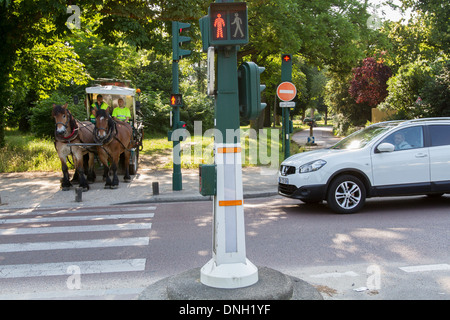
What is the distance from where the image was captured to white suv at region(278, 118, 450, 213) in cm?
916

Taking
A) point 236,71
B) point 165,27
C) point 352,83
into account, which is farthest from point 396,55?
point 236,71

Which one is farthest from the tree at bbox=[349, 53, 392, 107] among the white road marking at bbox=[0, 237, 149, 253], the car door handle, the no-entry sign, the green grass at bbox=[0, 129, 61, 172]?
the white road marking at bbox=[0, 237, 149, 253]

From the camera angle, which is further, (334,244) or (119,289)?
(334,244)

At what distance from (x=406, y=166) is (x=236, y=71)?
591cm

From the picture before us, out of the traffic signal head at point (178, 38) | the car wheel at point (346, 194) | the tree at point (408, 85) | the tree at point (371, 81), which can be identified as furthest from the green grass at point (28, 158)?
the tree at point (371, 81)

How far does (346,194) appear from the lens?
918 cm

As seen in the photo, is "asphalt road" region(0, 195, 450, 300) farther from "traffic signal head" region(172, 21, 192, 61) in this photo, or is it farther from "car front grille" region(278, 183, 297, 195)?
"traffic signal head" region(172, 21, 192, 61)

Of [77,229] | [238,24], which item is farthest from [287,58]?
[238,24]

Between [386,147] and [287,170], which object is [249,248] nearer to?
[287,170]

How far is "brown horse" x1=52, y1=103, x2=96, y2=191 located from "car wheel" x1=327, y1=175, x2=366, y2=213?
729cm

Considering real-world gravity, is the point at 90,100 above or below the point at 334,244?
above

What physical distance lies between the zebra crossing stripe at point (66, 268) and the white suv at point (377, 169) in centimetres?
417

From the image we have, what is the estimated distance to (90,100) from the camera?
52.9ft
